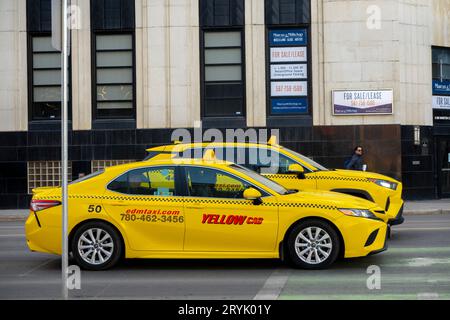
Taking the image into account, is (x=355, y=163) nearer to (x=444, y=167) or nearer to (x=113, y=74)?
(x=444, y=167)

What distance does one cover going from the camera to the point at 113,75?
2161cm

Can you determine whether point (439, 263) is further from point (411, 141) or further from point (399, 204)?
point (411, 141)

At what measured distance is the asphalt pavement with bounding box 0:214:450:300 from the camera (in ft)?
24.5

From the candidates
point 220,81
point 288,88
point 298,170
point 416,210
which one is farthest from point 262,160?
point 220,81

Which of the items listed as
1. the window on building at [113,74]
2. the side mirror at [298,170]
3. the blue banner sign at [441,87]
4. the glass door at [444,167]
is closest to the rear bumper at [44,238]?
the side mirror at [298,170]

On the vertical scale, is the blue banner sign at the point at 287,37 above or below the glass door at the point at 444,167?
above

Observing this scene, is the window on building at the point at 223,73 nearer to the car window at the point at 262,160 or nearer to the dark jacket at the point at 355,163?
the dark jacket at the point at 355,163

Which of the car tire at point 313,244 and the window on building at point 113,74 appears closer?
the car tire at point 313,244

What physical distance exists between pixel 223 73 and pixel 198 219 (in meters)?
13.1

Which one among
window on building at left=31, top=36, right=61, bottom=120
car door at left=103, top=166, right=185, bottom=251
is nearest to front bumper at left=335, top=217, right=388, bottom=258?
car door at left=103, top=166, right=185, bottom=251

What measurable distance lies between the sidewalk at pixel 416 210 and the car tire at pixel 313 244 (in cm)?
966

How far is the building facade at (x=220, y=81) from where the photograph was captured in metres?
20.8

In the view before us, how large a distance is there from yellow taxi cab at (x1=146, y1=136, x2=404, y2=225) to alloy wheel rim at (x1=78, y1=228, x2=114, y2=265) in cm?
256

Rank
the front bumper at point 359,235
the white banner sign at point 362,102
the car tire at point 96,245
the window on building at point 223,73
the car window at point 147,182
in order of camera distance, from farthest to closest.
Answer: the window on building at point 223,73 → the white banner sign at point 362,102 → the car window at point 147,182 → the car tire at point 96,245 → the front bumper at point 359,235
